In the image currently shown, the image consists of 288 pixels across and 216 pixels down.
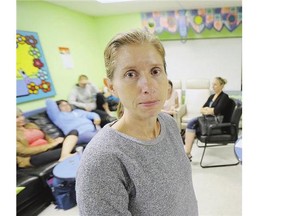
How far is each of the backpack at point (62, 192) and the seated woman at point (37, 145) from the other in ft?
1.40

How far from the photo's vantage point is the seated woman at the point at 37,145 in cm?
284

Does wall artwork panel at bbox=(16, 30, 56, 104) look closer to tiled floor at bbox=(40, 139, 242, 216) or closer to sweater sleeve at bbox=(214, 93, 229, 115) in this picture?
tiled floor at bbox=(40, 139, 242, 216)

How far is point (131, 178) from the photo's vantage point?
A: 25.8 inches

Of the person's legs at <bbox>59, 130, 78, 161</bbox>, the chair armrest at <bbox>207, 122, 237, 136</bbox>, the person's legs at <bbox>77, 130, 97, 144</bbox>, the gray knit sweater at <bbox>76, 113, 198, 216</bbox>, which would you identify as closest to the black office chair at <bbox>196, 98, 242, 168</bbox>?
the chair armrest at <bbox>207, 122, 237, 136</bbox>

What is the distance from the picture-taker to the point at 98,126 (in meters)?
4.39

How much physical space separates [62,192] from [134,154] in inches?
86.7

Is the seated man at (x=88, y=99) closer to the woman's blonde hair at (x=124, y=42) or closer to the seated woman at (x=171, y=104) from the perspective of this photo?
the seated woman at (x=171, y=104)

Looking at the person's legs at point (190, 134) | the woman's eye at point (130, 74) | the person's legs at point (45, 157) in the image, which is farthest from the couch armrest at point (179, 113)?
the woman's eye at point (130, 74)

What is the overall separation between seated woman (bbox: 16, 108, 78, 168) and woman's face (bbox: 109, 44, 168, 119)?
238 centimetres

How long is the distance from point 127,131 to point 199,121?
10.3 feet

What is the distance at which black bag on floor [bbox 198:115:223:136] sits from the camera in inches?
140

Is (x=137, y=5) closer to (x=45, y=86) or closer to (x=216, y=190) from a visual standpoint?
(x=45, y=86)

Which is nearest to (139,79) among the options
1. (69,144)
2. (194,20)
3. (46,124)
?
(69,144)
